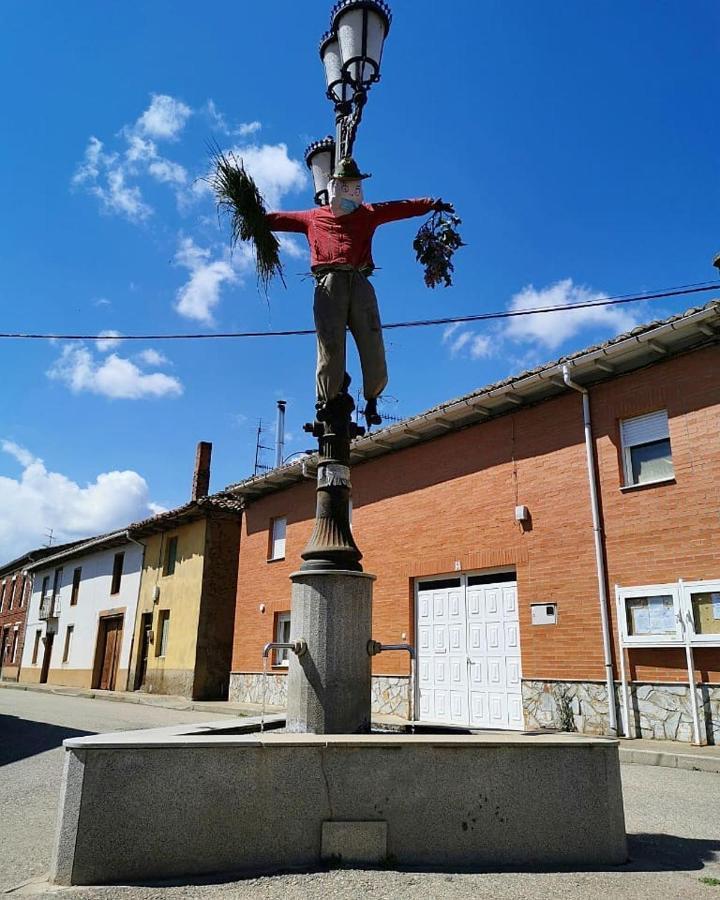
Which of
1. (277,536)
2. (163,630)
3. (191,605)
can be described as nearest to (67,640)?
(163,630)

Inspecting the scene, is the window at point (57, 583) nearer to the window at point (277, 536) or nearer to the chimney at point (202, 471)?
the chimney at point (202, 471)

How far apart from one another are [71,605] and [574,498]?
23.4m

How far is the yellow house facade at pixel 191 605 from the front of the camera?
739 inches

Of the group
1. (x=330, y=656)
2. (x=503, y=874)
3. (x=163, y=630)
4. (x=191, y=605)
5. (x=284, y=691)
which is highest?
(x=191, y=605)

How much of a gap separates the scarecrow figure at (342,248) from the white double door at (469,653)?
679 cm

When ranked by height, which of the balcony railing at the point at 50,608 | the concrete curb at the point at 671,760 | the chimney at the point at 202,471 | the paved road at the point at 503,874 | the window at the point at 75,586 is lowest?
the paved road at the point at 503,874

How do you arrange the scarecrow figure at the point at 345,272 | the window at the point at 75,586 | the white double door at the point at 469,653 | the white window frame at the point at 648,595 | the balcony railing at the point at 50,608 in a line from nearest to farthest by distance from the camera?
the scarecrow figure at the point at 345,272 → the white window frame at the point at 648,595 → the white double door at the point at 469,653 → the window at the point at 75,586 → the balcony railing at the point at 50,608

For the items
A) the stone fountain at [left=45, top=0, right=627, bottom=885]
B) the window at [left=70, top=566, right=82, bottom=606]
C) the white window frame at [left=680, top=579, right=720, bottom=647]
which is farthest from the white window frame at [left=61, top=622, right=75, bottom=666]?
the stone fountain at [left=45, top=0, right=627, bottom=885]

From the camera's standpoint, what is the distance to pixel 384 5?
16.9 feet

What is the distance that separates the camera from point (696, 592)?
28.7ft

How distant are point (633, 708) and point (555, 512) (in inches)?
116

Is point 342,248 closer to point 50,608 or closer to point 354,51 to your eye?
point 354,51

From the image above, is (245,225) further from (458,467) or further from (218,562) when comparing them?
(218,562)

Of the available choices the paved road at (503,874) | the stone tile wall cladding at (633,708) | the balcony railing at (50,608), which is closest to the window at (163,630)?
the balcony railing at (50,608)
